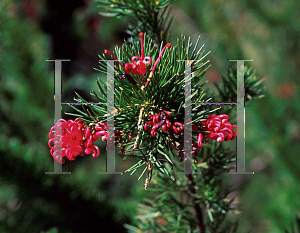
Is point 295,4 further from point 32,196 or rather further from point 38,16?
point 38,16

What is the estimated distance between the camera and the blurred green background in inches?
21.1

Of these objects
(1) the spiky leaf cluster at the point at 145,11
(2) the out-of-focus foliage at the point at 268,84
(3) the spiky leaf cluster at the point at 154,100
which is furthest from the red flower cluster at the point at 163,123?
(2) the out-of-focus foliage at the point at 268,84

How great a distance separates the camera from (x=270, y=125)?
775mm

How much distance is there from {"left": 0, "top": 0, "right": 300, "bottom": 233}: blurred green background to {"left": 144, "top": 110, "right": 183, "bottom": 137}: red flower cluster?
0.31 metres

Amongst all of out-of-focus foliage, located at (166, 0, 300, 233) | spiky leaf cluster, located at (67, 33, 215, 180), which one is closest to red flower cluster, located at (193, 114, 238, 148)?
spiky leaf cluster, located at (67, 33, 215, 180)

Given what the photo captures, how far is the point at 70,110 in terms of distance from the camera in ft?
3.11

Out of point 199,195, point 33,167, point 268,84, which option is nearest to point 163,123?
point 199,195

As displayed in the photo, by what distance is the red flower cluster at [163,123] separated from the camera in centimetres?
26

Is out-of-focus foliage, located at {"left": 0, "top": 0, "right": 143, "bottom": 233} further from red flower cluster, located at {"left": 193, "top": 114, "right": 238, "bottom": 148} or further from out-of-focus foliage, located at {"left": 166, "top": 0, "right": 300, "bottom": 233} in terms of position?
out-of-focus foliage, located at {"left": 166, "top": 0, "right": 300, "bottom": 233}

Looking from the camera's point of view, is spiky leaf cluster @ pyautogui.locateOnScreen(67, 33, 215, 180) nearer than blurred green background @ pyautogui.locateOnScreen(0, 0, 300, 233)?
Yes

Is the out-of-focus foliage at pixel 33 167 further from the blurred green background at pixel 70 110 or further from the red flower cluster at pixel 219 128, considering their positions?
the red flower cluster at pixel 219 128

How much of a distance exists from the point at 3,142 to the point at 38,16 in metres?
1.10

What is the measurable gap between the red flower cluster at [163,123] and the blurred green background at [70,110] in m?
0.31

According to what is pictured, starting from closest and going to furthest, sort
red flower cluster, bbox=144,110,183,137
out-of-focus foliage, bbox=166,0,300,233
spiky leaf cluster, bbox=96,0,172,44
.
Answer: red flower cluster, bbox=144,110,183,137
spiky leaf cluster, bbox=96,0,172,44
out-of-focus foliage, bbox=166,0,300,233
